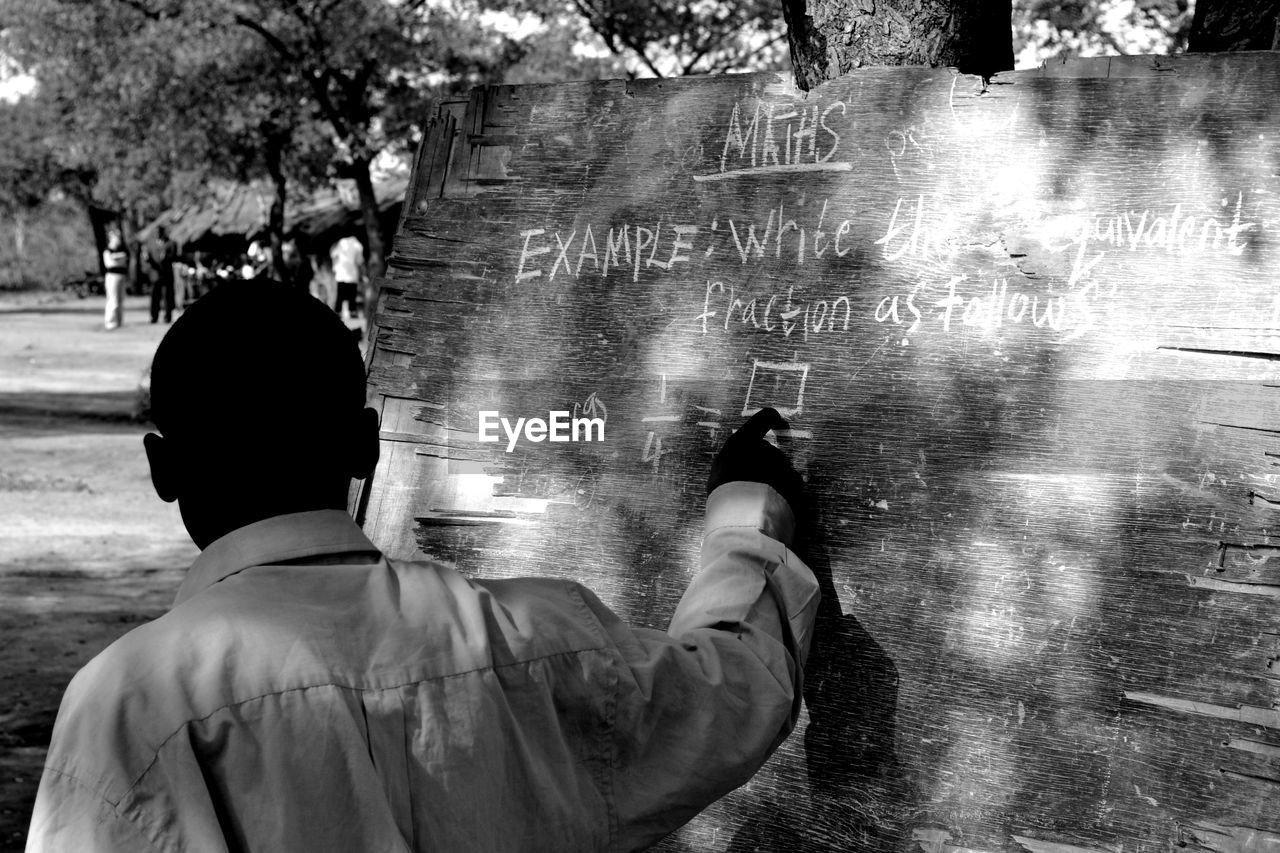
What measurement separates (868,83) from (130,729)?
172 centimetres

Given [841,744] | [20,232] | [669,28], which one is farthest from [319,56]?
[20,232]

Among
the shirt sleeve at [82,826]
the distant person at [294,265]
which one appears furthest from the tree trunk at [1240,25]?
the distant person at [294,265]

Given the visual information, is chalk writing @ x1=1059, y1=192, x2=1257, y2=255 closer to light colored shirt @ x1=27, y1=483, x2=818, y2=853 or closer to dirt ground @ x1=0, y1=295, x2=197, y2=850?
light colored shirt @ x1=27, y1=483, x2=818, y2=853

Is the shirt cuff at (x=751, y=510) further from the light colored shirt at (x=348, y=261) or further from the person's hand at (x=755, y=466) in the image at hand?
the light colored shirt at (x=348, y=261)

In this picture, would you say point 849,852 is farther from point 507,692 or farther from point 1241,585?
point 507,692

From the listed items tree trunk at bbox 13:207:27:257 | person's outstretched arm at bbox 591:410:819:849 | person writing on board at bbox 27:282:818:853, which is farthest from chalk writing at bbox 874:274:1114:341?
tree trunk at bbox 13:207:27:257

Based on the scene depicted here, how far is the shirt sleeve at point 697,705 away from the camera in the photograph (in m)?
1.63

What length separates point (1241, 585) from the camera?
82.6 inches

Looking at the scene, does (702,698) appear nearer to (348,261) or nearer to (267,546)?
(267,546)

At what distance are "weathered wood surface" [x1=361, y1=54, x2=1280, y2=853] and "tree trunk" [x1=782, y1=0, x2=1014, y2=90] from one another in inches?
16.1

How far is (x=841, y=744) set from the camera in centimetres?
233

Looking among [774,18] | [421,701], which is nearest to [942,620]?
[421,701]

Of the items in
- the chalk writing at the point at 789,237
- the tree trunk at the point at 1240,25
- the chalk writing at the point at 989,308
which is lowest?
the chalk writing at the point at 989,308

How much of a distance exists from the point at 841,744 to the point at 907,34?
145 cm
